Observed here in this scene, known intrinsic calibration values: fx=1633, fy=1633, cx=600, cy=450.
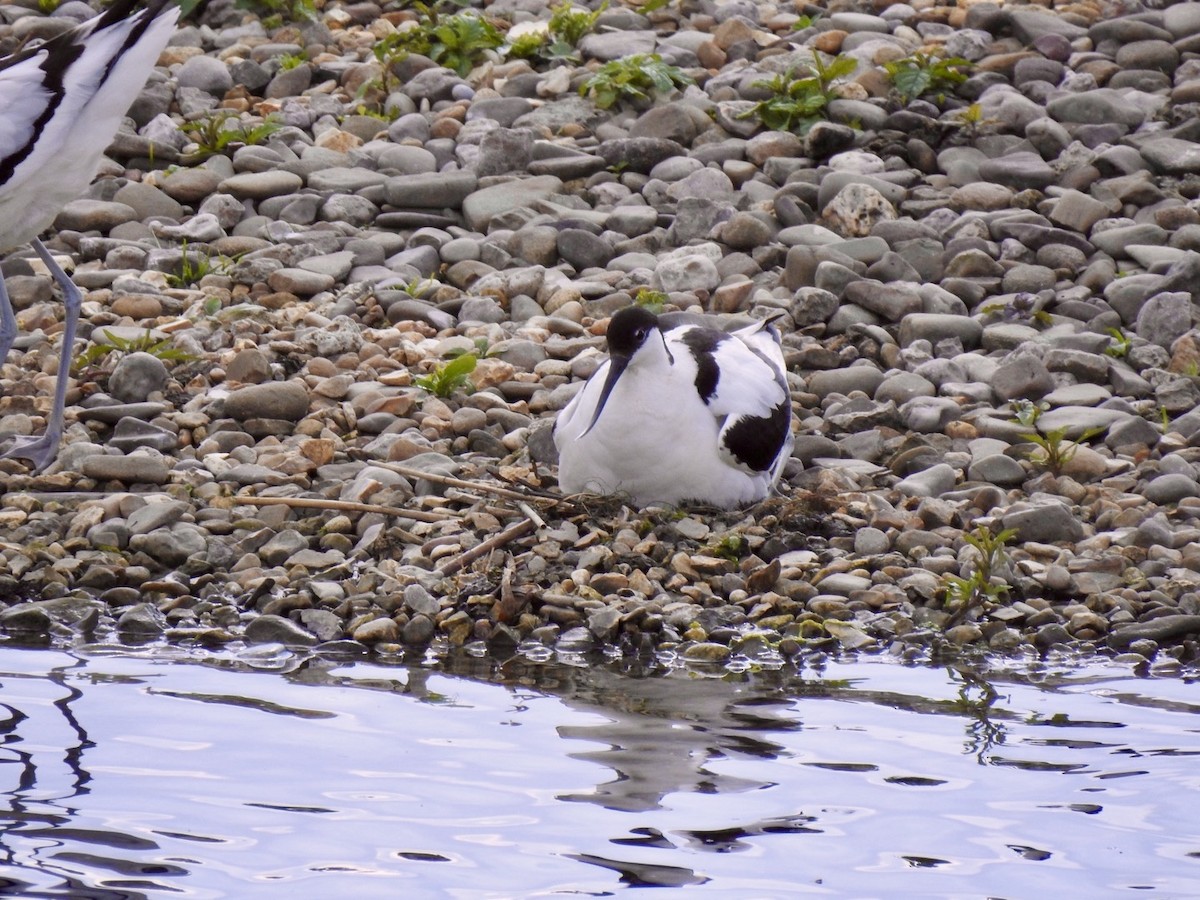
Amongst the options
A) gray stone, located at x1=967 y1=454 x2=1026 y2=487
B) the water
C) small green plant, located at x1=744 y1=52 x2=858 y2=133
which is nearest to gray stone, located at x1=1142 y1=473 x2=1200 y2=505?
gray stone, located at x1=967 y1=454 x2=1026 y2=487

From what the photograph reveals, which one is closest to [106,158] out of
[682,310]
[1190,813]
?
[682,310]

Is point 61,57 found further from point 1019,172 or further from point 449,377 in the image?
point 1019,172

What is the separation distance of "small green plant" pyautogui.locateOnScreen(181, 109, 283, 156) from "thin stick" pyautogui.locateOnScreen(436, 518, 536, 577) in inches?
151

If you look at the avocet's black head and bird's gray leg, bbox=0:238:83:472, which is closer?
the avocet's black head

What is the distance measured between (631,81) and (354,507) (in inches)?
160

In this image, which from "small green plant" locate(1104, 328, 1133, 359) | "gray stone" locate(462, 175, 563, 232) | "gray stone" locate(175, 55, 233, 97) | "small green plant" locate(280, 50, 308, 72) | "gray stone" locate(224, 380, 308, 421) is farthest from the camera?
"small green plant" locate(280, 50, 308, 72)

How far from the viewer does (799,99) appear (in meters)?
8.57

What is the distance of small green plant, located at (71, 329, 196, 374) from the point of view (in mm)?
6555

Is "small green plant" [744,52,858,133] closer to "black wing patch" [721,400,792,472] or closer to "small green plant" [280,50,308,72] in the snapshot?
"small green plant" [280,50,308,72]

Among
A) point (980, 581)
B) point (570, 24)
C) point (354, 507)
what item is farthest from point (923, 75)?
point (354, 507)

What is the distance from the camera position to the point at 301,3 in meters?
9.86

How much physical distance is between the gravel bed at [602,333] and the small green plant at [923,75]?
2.7 inches

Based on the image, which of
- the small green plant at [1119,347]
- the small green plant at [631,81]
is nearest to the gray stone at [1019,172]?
the small green plant at [1119,347]

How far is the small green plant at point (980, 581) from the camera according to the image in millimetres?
5020
